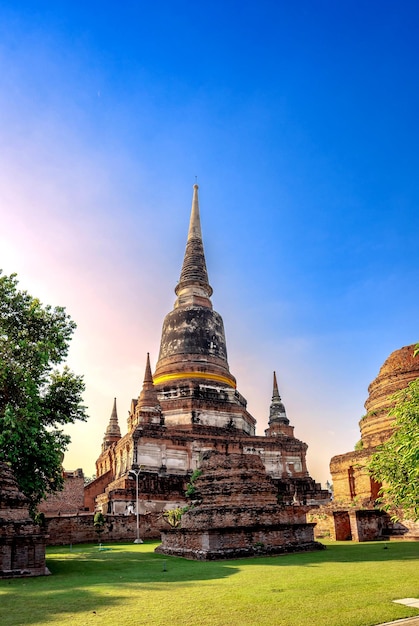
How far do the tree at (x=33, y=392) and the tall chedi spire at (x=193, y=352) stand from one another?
59.6 ft

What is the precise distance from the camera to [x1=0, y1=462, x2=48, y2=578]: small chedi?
438 inches

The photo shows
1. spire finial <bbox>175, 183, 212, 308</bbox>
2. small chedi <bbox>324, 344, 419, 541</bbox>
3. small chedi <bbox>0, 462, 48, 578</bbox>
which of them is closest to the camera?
small chedi <bbox>0, 462, 48, 578</bbox>

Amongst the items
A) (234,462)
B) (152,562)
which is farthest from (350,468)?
(152,562)

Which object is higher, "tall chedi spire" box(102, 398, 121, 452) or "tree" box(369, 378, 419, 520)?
"tall chedi spire" box(102, 398, 121, 452)

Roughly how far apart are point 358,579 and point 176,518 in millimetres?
16839

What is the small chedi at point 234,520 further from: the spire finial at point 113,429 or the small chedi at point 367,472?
the spire finial at point 113,429

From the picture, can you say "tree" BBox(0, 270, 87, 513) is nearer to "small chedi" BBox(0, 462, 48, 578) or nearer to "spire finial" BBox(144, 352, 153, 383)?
"small chedi" BBox(0, 462, 48, 578)

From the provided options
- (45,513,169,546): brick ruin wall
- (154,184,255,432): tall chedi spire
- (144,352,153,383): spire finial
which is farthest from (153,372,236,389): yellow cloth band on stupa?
(45,513,169,546): brick ruin wall

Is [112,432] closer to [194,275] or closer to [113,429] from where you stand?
[113,429]

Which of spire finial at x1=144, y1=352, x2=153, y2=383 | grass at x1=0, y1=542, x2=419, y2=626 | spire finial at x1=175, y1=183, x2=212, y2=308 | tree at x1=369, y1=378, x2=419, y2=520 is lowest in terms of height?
grass at x1=0, y1=542, x2=419, y2=626

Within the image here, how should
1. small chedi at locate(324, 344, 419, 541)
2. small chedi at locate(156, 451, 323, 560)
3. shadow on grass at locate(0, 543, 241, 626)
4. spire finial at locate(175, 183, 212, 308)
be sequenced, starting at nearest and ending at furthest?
shadow on grass at locate(0, 543, 241, 626)
small chedi at locate(156, 451, 323, 560)
small chedi at locate(324, 344, 419, 541)
spire finial at locate(175, 183, 212, 308)

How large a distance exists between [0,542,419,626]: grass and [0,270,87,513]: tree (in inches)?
162

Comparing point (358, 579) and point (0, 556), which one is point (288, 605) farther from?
point (0, 556)

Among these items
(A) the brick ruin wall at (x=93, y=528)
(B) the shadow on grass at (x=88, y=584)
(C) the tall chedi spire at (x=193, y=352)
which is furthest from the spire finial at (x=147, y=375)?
(B) the shadow on grass at (x=88, y=584)
